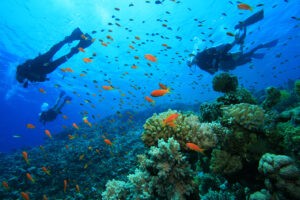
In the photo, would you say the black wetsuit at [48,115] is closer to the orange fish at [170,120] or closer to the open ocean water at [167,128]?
the open ocean water at [167,128]

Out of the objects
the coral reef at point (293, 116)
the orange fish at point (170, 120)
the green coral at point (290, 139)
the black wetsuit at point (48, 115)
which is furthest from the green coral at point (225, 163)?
the black wetsuit at point (48, 115)

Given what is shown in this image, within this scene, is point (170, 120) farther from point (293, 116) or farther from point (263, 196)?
point (293, 116)

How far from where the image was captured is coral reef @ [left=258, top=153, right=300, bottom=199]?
2.48 metres

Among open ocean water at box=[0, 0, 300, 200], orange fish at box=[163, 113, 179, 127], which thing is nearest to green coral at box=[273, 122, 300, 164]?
open ocean water at box=[0, 0, 300, 200]

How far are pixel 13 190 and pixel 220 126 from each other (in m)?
10.4

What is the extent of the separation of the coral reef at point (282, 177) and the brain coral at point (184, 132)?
4.87 feet

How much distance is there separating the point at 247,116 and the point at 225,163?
3.25 feet

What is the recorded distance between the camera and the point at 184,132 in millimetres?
4176

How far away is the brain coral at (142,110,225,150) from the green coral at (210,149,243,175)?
49 cm

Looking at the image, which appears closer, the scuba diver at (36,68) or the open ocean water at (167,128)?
the open ocean water at (167,128)

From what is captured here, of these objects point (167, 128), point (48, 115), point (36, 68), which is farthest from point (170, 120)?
point (48, 115)

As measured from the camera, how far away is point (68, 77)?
40.3 m

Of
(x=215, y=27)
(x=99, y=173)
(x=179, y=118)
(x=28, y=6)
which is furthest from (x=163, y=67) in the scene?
(x=179, y=118)

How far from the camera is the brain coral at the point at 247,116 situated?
3.81 metres
